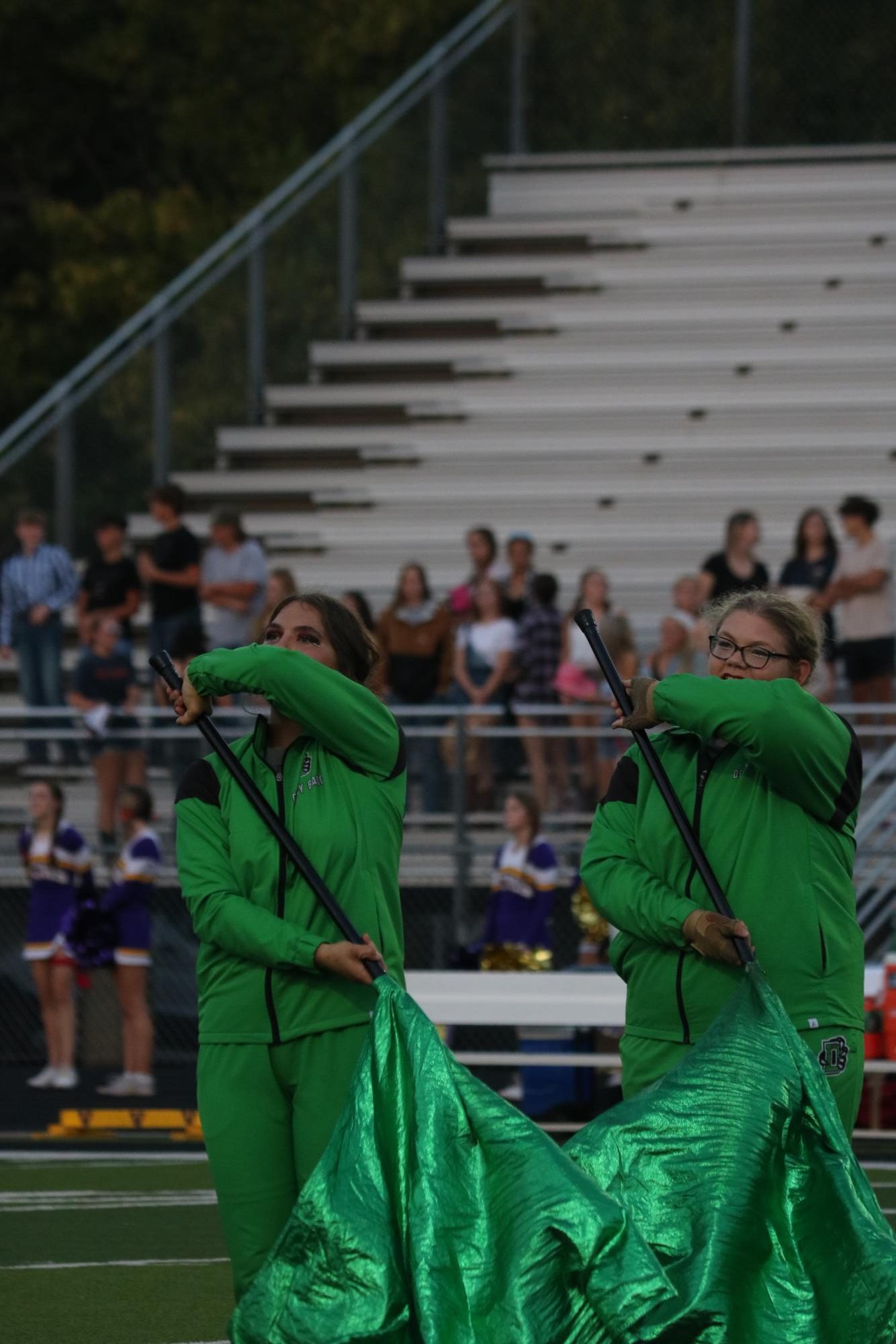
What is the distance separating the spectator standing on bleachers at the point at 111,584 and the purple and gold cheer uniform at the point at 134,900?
245cm

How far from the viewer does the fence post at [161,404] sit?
1659 cm

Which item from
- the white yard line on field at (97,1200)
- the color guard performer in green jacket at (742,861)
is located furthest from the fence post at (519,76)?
the color guard performer in green jacket at (742,861)

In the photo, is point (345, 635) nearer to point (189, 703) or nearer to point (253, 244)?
point (189, 703)

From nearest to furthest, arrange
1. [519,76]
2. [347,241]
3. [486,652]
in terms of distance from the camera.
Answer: [486,652] < [347,241] < [519,76]

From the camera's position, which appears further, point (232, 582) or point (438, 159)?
point (438, 159)

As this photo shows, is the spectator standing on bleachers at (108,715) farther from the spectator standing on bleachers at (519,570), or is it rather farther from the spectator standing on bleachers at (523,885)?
the spectator standing on bleachers at (519,570)

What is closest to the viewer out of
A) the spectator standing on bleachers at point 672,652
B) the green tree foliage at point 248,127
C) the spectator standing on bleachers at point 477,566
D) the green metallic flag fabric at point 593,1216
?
the green metallic flag fabric at point 593,1216

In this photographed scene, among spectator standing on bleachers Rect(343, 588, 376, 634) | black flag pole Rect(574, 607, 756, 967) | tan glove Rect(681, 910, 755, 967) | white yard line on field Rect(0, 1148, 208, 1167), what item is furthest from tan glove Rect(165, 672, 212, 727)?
spectator standing on bleachers Rect(343, 588, 376, 634)

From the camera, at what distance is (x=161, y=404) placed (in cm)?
1667

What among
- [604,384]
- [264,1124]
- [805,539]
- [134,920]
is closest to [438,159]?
[604,384]

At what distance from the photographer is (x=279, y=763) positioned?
16.0 feet

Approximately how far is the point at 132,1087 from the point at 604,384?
884 centimetres

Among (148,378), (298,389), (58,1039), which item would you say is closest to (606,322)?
(298,389)

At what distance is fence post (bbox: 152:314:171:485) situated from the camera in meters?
16.6
